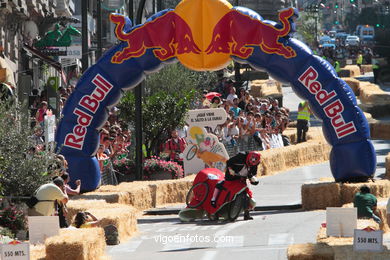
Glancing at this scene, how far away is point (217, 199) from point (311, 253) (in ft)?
25.3

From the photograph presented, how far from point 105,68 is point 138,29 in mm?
1018

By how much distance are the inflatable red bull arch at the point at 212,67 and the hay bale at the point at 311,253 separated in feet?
32.8

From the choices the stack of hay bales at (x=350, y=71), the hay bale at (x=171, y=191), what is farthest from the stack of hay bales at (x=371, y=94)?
the hay bale at (x=171, y=191)

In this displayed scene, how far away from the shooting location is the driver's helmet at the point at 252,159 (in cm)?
2102

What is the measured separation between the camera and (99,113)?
2456 cm

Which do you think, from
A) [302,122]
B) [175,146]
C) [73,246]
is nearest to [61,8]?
[302,122]

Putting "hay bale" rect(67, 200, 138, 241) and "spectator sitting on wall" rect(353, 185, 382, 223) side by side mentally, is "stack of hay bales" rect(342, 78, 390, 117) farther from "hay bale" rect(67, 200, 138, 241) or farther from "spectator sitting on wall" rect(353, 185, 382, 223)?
"spectator sitting on wall" rect(353, 185, 382, 223)

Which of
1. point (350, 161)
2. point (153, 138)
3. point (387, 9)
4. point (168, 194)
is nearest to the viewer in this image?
point (350, 161)

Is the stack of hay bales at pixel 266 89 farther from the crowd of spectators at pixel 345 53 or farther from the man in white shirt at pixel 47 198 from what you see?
the man in white shirt at pixel 47 198

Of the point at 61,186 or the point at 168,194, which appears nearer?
the point at 61,186

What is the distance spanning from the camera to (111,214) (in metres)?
19.0

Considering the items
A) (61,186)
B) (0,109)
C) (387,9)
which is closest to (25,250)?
(61,186)

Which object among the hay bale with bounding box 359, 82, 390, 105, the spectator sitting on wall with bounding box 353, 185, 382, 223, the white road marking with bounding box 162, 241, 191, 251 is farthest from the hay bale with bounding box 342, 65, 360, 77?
the white road marking with bounding box 162, 241, 191, 251

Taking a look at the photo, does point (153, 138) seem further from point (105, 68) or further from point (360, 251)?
point (360, 251)
